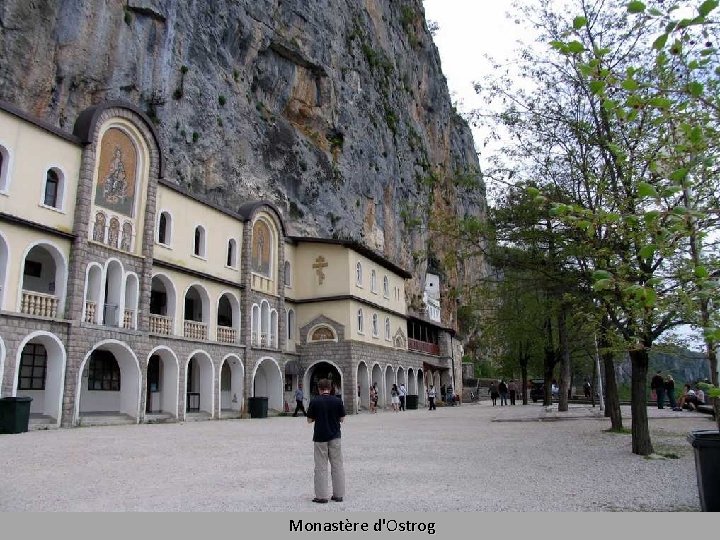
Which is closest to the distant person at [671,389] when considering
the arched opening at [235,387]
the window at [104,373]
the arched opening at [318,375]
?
the arched opening at [318,375]

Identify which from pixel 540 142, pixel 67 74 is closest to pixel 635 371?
pixel 540 142

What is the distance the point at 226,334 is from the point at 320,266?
772 cm

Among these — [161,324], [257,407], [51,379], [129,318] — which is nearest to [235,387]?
[257,407]

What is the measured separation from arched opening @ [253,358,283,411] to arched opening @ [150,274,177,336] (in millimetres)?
6267

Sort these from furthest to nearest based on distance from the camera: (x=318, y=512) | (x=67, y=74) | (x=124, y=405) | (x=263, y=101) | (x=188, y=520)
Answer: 1. (x=263, y=101)
2. (x=67, y=74)
3. (x=124, y=405)
4. (x=318, y=512)
5. (x=188, y=520)

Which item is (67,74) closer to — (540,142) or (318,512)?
(540,142)

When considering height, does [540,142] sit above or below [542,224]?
above

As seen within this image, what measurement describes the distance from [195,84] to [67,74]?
750 cm

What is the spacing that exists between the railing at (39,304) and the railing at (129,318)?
113 inches

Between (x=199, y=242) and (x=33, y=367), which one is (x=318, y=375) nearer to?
(x=199, y=242)

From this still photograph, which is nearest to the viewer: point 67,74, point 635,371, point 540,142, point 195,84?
point 635,371

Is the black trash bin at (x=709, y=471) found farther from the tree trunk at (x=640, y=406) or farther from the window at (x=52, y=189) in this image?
the window at (x=52, y=189)

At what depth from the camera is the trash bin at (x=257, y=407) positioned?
26438 millimetres

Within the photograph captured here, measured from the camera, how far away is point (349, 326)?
31.5 meters
